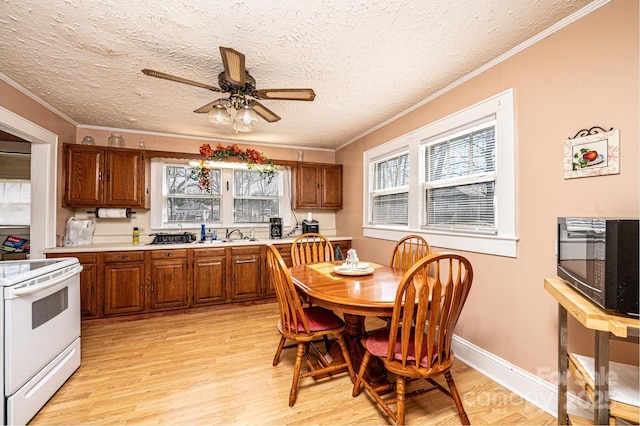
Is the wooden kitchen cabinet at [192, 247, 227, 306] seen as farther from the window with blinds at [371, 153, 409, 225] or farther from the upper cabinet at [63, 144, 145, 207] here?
the window with blinds at [371, 153, 409, 225]

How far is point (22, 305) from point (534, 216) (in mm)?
3351

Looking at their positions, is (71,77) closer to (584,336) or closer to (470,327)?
(470,327)

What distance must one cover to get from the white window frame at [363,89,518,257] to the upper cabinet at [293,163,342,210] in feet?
4.61

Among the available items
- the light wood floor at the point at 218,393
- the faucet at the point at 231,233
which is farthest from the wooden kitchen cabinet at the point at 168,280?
the faucet at the point at 231,233

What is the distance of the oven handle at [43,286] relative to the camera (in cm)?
161

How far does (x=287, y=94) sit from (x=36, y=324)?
2320 mm

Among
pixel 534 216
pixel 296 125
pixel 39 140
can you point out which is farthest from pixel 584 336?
pixel 39 140

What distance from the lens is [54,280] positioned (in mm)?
1909

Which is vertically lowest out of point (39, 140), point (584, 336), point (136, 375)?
point (136, 375)

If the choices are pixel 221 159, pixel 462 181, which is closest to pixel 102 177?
pixel 221 159

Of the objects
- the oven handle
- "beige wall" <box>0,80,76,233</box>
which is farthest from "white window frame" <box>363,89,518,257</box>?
"beige wall" <box>0,80,76,233</box>

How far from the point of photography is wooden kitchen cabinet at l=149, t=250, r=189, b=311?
3355 millimetres

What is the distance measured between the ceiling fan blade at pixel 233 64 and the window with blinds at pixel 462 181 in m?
1.93

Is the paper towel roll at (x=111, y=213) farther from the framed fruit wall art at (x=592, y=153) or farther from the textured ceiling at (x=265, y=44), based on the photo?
the framed fruit wall art at (x=592, y=153)
